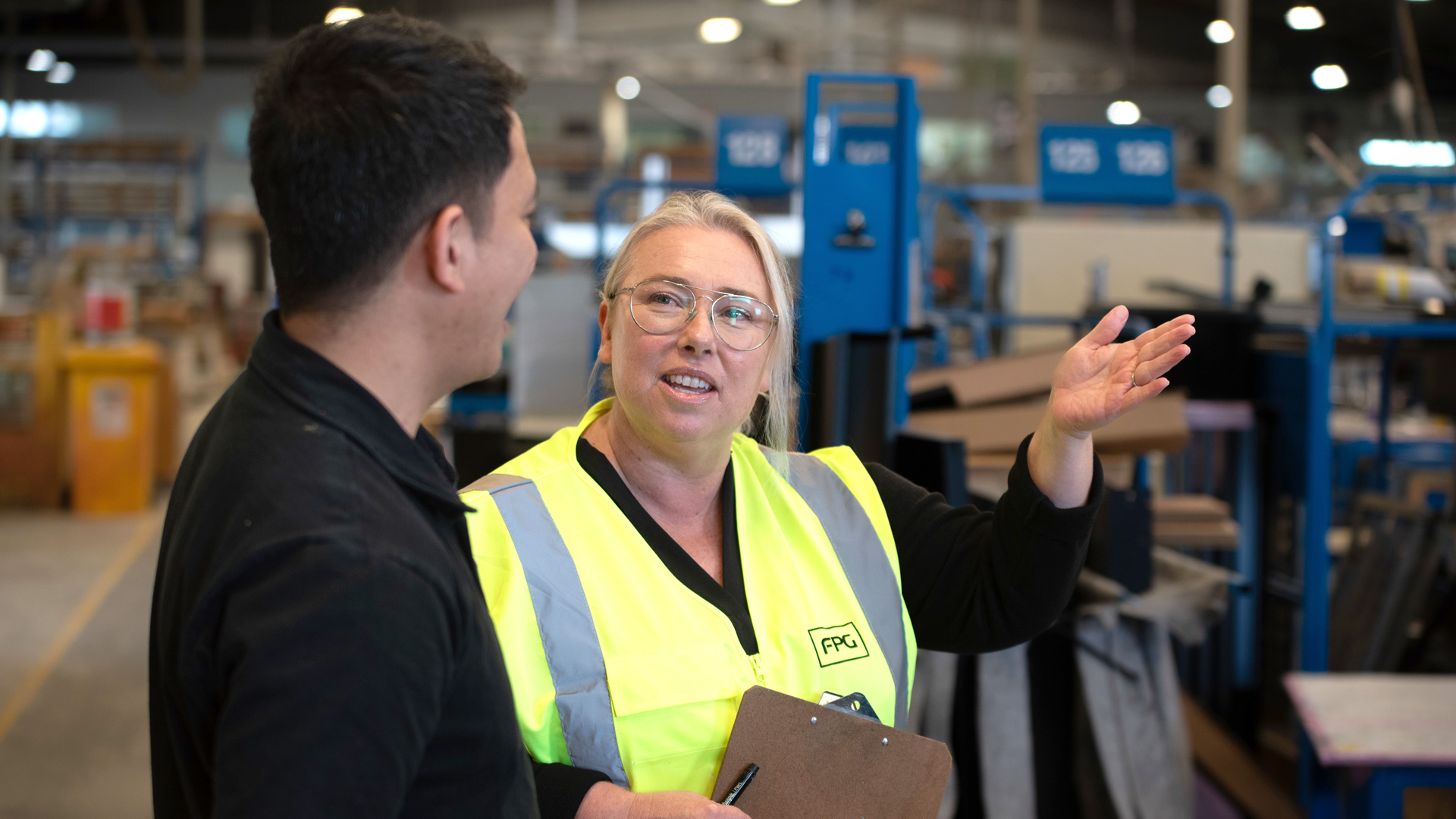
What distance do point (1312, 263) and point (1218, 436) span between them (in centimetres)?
399

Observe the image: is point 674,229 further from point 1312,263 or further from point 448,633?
point 1312,263

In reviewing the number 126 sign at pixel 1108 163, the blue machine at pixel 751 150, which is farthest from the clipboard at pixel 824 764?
the blue machine at pixel 751 150

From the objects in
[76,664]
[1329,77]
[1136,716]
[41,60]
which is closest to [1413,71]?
→ [1136,716]

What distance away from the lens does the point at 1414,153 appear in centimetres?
554

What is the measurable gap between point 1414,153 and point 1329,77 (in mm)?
17466

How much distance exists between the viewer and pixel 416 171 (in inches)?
30.9

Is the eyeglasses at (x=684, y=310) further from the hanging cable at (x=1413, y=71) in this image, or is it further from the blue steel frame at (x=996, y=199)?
the hanging cable at (x=1413, y=71)

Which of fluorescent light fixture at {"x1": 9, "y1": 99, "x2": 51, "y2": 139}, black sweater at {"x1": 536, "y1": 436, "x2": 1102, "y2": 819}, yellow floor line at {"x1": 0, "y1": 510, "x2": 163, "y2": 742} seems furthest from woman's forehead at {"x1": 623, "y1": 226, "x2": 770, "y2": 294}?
fluorescent light fixture at {"x1": 9, "y1": 99, "x2": 51, "y2": 139}

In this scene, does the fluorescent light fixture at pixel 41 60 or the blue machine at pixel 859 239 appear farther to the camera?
the fluorescent light fixture at pixel 41 60

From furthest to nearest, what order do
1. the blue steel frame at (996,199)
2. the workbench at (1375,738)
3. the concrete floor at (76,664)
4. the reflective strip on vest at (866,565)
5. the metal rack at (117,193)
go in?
the metal rack at (117,193) < the blue steel frame at (996,199) < the concrete floor at (76,664) < the workbench at (1375,738) < the reflective strip on vest at (866,565)

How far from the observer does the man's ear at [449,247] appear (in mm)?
795

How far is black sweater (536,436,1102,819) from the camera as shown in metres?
1.43

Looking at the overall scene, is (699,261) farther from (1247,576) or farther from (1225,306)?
(1225,306)

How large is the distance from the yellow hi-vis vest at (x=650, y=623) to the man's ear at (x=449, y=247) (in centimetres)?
57
